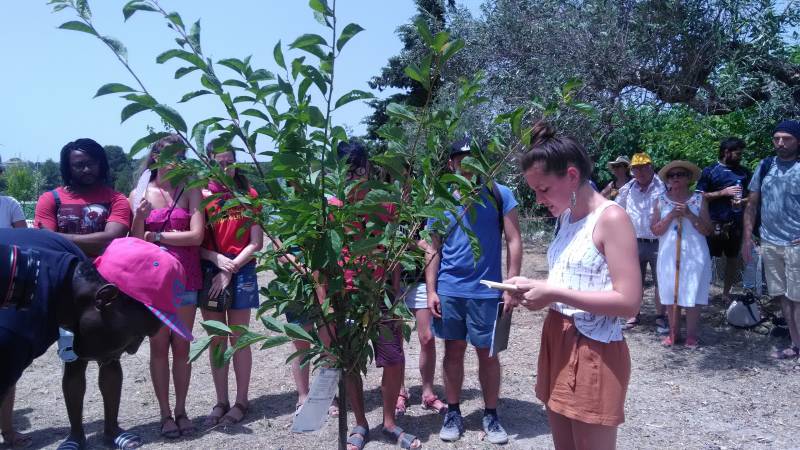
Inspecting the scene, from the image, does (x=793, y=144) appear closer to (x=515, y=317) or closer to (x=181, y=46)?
(x=515, y=317)

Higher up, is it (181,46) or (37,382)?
(181,46)

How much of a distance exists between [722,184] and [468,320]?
3908mm

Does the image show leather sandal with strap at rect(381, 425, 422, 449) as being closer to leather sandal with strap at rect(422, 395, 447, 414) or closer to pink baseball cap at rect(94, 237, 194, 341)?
leather sandal with strap at rect(422, 395, 447, 414)

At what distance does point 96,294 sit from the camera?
220 cm

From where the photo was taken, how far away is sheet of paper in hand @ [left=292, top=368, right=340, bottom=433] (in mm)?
2201

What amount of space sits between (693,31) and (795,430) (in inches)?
168

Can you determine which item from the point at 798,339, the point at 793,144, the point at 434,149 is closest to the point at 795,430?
the point at 798,339

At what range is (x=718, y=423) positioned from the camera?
442cm

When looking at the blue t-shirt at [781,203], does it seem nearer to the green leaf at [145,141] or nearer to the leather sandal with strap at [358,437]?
the leather sandal with strap at [358,437]

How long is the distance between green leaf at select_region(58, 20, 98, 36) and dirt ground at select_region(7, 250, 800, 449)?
262 centimetres

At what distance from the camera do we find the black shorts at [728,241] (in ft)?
22.0

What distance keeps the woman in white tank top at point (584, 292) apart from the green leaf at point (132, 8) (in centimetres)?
129

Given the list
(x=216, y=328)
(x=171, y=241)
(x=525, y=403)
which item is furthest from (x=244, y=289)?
(x=216, y=328)

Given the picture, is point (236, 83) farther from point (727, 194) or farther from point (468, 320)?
point (727, 194)
